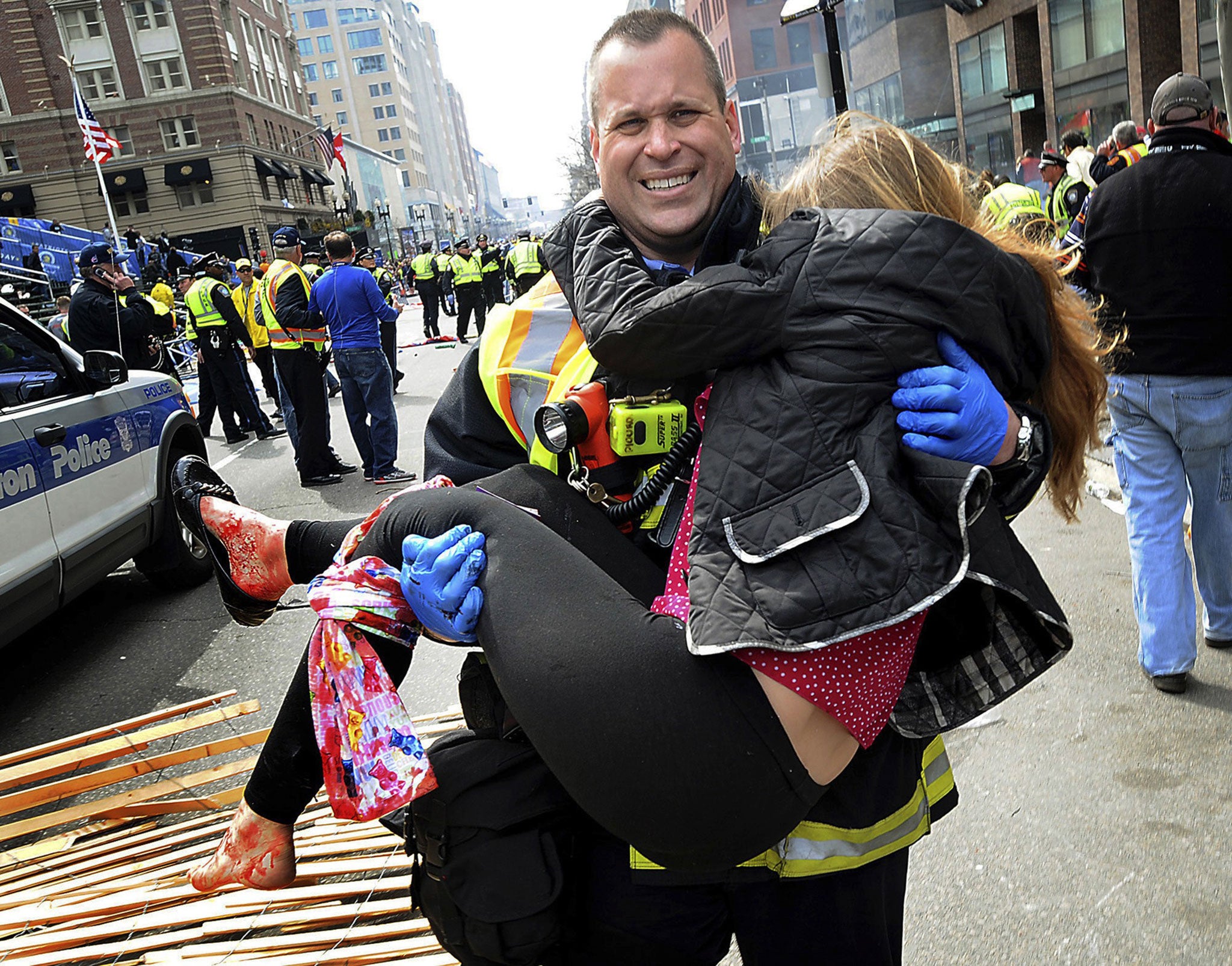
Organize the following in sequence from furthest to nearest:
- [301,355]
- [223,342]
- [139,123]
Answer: [139,123]
[223,342]
[301,355]

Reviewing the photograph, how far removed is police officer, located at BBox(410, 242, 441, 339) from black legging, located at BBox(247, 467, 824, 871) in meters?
21.0

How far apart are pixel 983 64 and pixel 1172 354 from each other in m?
31.3

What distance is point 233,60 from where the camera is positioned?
5597 cm

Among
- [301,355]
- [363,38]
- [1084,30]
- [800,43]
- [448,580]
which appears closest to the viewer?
[448,580]

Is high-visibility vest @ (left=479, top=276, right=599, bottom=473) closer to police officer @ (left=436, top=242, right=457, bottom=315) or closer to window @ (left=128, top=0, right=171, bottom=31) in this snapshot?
police officer @ (left=436, top=242, right=457, bottom=315)

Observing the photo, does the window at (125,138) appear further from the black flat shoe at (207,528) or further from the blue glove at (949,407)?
the blue glove at (949,407)

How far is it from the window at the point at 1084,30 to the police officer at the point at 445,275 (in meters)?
15.8

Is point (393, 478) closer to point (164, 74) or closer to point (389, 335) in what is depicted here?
point (389, 335)

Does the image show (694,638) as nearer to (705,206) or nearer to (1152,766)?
(705,206)

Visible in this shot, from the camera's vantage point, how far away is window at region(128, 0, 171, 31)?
5259 cm

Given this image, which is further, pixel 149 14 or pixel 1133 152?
pixel 149 14

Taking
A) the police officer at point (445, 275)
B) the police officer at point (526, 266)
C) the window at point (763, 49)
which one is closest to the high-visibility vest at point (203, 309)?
the police officer at point (526, 266)

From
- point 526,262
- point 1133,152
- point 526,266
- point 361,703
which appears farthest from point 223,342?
point 361,703

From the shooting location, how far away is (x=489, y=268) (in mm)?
20703
